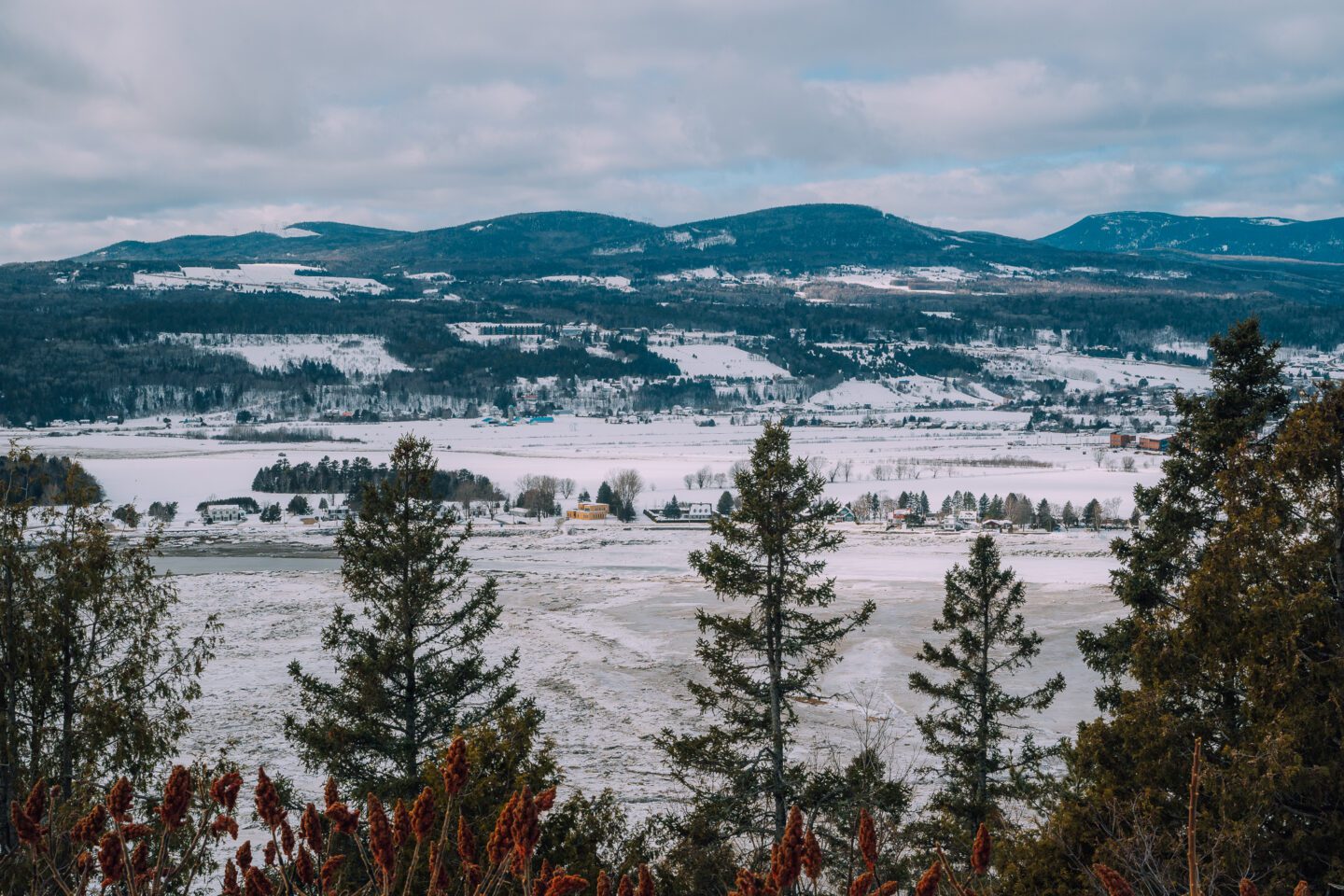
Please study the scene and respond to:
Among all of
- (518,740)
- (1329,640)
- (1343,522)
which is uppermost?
(1343,522)

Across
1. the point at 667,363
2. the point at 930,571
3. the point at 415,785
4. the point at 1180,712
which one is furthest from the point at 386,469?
the point at 667,363

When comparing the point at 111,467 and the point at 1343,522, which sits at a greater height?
the point at 1343,522

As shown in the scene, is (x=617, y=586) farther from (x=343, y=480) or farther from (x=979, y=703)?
(x=343, y=480)

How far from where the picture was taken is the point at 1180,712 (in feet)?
28.5

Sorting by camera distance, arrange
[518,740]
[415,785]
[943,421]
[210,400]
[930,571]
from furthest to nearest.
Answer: [210,400], [943,421], [930,571], [415,785], [518,740]

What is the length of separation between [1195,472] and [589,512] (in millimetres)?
55831

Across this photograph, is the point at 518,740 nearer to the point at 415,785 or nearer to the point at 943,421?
the point at 415,785

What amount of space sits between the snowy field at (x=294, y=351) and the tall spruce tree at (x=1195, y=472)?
175487 mm

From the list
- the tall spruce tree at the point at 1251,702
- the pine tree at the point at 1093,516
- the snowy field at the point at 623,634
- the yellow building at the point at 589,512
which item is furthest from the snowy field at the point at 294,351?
the tall spruce tree at the point at 1251,702

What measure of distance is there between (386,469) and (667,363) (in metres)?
124

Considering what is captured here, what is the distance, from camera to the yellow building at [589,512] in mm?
66062

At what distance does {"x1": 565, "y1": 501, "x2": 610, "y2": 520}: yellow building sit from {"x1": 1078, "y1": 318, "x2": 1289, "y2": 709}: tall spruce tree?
5446 centimetres

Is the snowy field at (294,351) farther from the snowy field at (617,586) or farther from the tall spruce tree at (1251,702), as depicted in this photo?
the tall spruce tree at (1251,702)

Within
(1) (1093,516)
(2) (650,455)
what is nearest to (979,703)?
(1) (1093,516)
